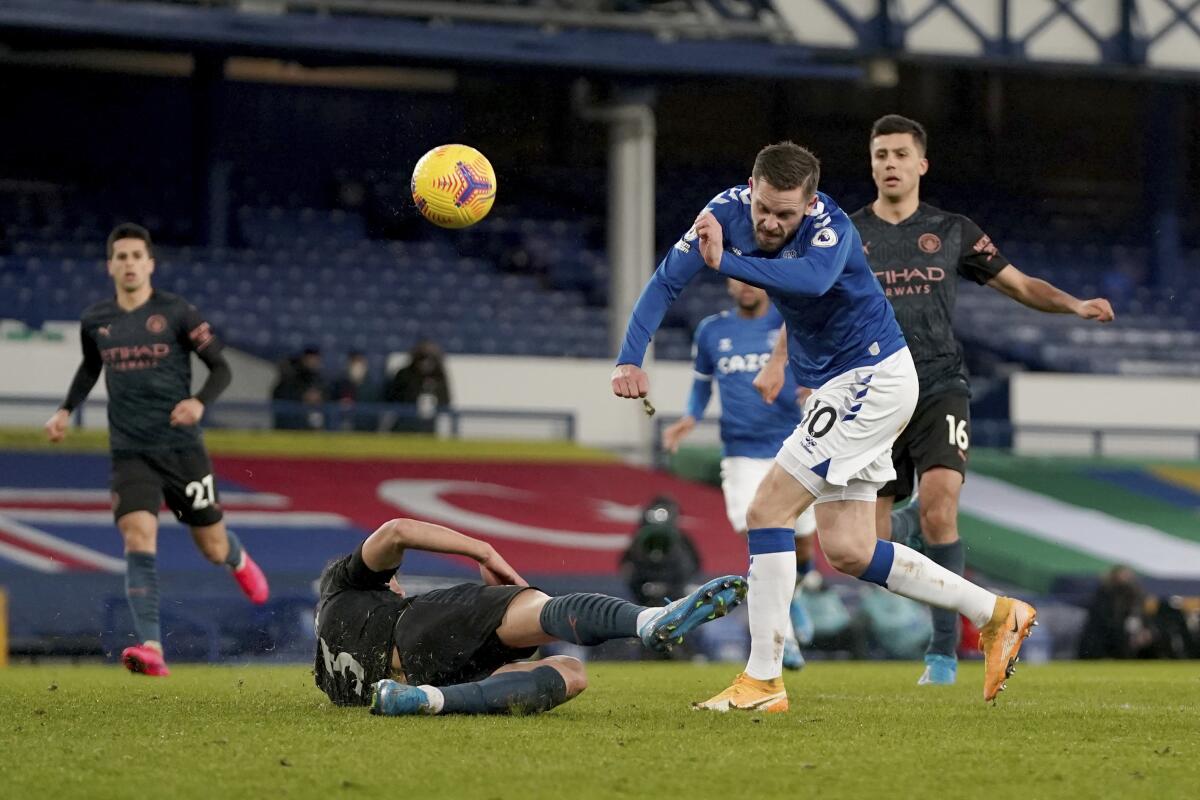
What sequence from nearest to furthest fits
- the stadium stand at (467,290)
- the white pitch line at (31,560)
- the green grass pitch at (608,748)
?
the green grass pitch at (608,748) → the white pitch line at (31,560) → the stadium stand at (467,290)

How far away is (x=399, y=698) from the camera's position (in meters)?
6.51

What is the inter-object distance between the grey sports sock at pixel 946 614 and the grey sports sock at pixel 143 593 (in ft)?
13.9

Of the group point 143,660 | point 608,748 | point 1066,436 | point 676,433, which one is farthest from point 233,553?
point 1066,436

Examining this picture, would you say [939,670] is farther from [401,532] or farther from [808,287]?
[401,532]

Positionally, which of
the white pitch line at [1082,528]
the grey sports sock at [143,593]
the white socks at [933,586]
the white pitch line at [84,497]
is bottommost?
the white pitch line at [1082,528]

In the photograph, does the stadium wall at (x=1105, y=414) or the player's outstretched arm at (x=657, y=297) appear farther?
the stadium wall at (x=1105, y=414)

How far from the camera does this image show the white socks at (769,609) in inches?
285

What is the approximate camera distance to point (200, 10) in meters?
22.3

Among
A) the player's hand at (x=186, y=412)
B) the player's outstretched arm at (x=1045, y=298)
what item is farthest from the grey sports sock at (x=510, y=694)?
the player's hand at (x=186, y=412)

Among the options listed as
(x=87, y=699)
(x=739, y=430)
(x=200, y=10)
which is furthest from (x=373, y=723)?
(x=200, y=10)

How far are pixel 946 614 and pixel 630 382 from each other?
11.2ft

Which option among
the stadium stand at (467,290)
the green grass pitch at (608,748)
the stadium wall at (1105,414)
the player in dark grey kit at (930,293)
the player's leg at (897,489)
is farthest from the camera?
the stadium wall at (1105,414)

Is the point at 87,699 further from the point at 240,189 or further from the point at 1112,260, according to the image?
the point at 1112,260

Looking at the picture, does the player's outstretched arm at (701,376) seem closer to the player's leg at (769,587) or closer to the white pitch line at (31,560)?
the player's leg at (769,587)
